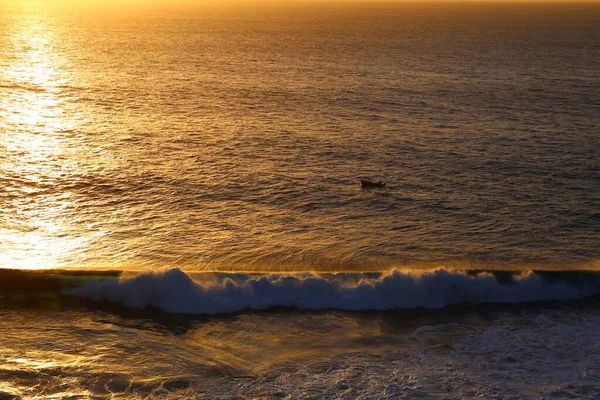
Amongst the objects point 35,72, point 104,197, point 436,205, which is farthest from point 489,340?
point 35,72

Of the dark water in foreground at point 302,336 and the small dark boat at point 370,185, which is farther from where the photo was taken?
the small dark boat at point 370,185

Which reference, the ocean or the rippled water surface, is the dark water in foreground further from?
the rippled water surface

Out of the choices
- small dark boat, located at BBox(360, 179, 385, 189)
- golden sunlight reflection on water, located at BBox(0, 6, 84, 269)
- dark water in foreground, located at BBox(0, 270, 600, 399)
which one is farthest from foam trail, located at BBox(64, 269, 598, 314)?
small dark boat, located at BBox(360, 179, 385, 189)

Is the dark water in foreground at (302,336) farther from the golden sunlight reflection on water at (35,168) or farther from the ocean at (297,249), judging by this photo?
the golden sunlight reflection on water at (35,168)

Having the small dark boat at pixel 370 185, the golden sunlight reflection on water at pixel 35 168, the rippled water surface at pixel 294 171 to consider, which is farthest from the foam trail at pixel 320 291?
the small dark boat at pixel 370 185

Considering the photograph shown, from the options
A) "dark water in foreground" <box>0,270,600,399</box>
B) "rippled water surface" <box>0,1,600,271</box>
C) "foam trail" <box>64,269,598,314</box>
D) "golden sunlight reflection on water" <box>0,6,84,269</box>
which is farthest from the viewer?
"rippled water surface" <box>0,1,600,271</box>
